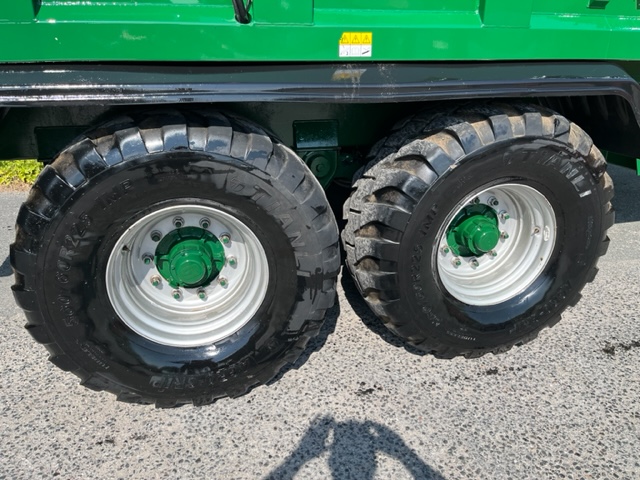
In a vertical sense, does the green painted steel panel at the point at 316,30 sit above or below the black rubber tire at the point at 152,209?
above

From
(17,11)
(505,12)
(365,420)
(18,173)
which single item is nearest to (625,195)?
(505,12)

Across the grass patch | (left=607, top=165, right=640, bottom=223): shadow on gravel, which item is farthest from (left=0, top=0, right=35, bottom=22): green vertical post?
(left=607, top=165, right=640, bottom=223): shadow on gravel

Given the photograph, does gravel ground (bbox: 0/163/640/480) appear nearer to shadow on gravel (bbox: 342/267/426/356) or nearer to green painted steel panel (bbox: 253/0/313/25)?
shadow on gravel (bbox: 342/267/426/356)

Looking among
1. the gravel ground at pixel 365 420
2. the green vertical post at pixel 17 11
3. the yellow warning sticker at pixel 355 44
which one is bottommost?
the gravel ground at pixel 365 420

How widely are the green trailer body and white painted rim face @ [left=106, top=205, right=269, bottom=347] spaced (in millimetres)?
10

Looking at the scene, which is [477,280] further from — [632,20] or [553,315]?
[632,20]

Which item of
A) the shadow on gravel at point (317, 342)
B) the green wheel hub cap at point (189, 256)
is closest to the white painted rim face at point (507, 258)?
the shadow on gravel at point (317, 342)

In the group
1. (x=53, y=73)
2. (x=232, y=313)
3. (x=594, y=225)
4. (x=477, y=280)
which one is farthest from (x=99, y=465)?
(x=594, y=225)

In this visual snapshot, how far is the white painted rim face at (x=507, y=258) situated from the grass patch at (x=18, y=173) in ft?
15.1

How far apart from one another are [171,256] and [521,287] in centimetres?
182

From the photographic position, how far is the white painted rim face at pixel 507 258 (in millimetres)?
2684

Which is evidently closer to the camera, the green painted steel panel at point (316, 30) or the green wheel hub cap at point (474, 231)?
the green painted steel panel at point (316, 30)

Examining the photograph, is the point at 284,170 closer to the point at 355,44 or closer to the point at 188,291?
the point at 355,44

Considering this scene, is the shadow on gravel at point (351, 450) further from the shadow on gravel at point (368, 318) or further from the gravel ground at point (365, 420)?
the shadow on gravel at point (368, 318)
